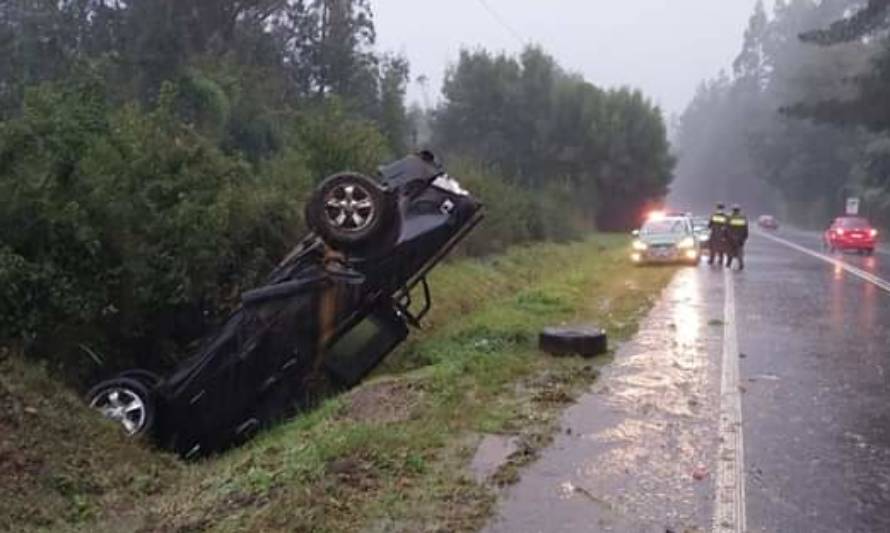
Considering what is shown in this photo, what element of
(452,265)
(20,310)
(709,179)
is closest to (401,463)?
(20,310)

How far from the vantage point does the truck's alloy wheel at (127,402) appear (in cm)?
984

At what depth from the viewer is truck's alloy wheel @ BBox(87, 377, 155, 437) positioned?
9.84 meters

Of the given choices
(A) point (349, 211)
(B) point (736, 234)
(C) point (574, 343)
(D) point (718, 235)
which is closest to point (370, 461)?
(A) point (349, 211)

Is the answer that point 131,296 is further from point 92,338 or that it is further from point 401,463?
point 401,463

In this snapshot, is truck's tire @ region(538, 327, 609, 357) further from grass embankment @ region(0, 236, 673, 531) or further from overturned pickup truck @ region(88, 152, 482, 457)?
overturned pickup truck @ region(88, 152, 482, 457)

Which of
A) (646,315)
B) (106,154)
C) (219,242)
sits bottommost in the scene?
(646,315)

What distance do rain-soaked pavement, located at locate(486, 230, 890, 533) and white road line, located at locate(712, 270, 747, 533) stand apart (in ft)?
0.05

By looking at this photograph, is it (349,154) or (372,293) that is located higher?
(349,154)

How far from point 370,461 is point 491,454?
96cm

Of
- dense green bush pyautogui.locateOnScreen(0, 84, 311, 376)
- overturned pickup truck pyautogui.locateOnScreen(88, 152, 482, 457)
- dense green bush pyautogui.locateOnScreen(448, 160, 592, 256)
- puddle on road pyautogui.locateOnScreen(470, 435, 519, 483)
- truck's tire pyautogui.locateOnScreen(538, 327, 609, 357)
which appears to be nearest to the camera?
puddle on road pyautogui.locateOnScreen(470, 435, 519, 483)

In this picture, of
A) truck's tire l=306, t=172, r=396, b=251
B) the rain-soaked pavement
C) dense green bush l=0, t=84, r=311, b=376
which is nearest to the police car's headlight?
the rain-soaked pavement

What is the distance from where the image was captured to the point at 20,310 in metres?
10.3

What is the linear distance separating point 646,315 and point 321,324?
7.38 m

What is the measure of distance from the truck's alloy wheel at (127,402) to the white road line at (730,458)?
5446mm
